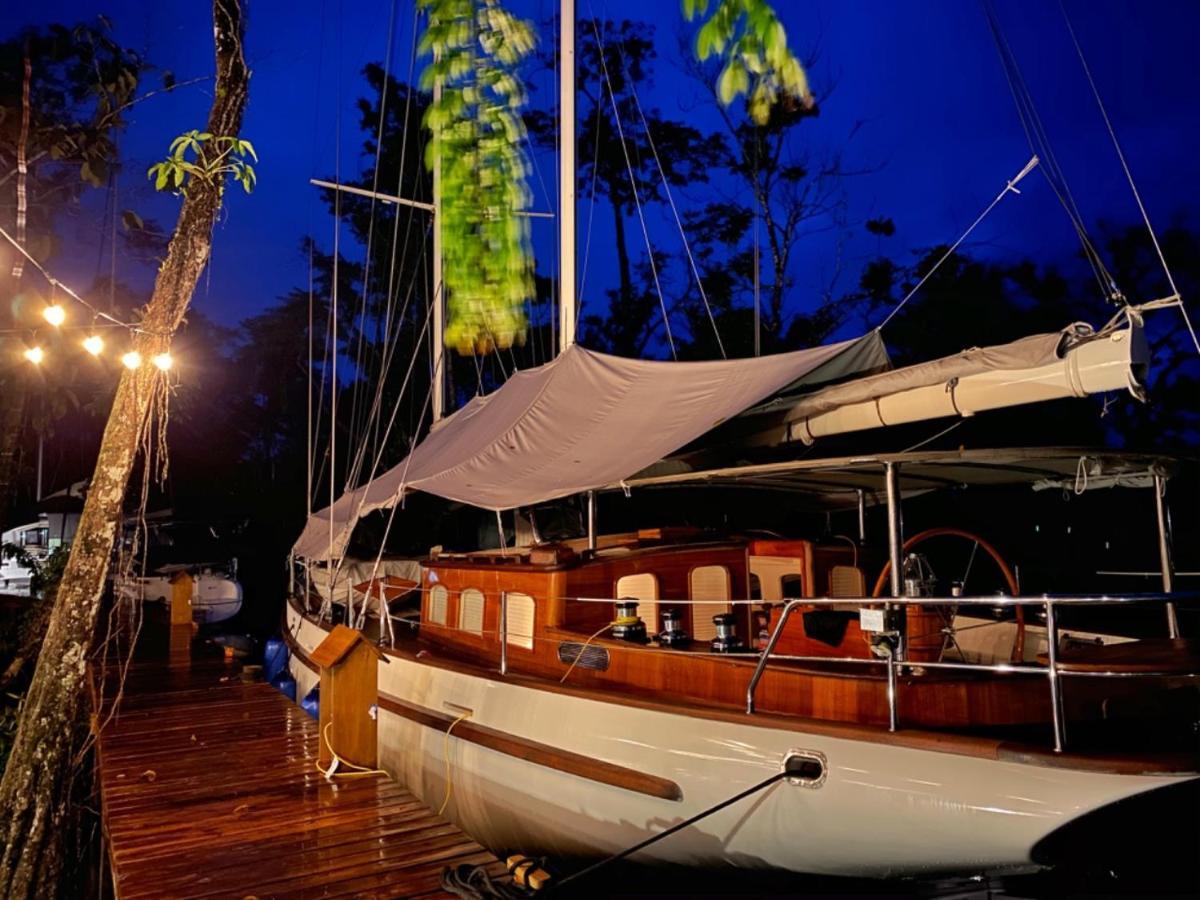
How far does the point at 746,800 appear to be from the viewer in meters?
4.45

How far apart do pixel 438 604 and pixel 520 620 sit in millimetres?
2008

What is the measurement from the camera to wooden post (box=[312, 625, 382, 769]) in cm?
655

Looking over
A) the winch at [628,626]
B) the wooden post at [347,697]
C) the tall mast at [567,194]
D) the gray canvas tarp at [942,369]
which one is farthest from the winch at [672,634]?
the tall mast at [567,194]

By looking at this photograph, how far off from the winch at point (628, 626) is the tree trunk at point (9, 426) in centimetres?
1051

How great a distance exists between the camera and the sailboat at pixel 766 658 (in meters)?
3.89

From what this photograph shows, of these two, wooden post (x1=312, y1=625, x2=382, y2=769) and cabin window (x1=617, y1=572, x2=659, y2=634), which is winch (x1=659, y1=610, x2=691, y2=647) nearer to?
cabin window (x1=617, y1=572, x2=659, y2=634)

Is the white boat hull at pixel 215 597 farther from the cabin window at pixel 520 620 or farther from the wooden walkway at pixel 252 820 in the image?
the cabin window at pixel 520 620

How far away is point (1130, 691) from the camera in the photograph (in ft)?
13.9

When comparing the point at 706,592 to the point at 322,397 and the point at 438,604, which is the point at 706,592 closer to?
the point at 438,604

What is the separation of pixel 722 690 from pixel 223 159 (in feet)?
18.0

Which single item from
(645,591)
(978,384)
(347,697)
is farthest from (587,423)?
(978,384)

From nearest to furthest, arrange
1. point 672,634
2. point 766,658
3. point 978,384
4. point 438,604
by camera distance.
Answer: point 766,658, point 978,384, point 672,634, point 438,604

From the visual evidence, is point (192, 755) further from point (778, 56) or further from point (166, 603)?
point (166, 603)

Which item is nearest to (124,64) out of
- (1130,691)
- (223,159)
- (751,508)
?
(223,159)
